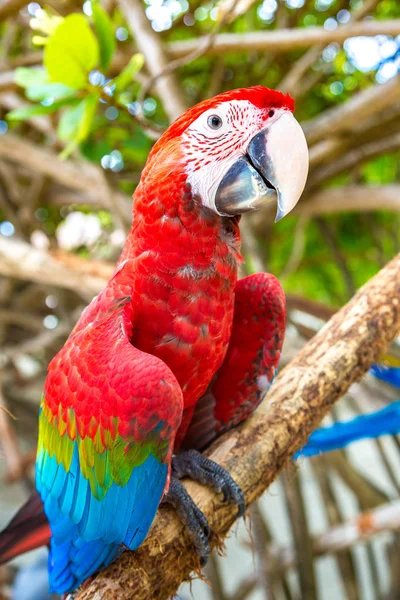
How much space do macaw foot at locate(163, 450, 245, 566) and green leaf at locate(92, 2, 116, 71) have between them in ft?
2.22

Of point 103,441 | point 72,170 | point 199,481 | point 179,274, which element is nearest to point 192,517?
point 199,481

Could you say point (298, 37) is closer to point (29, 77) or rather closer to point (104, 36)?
point (104, 36)

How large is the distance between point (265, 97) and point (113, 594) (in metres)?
0.59

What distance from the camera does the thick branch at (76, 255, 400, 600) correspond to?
2.04 feet

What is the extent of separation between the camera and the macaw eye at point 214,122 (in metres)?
0.60

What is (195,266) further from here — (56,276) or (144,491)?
(56,276)

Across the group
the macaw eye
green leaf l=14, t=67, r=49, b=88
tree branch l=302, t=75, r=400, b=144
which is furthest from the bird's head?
tree branch l=302, t=75, r=400, b=144

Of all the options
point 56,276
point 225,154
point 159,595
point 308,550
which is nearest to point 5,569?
point 308,550

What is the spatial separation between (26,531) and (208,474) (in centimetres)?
26

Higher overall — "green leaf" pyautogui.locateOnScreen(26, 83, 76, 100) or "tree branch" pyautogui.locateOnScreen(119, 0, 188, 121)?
"tree branch" pyautogui.locateOnScreen(119, 0, 188, 121)

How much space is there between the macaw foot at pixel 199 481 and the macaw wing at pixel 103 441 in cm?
10

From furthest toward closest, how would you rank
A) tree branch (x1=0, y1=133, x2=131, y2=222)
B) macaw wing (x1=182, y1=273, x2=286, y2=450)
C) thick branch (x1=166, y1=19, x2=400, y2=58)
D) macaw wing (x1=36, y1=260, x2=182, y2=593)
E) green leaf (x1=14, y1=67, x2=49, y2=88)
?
1. tree branch (x1=0, y1=133, x2=131, y2=222)
2. thick branch (x1=166, y1=19, x2=400, y2=58)
3. green leaf (x1=14, y1=67, x2=49, y2=88)
4. macaw wing (x1=182, y1=273, x2=286, y2=450)
5. macaw wing (x1=36, y1=260, x2=182, y2=593)

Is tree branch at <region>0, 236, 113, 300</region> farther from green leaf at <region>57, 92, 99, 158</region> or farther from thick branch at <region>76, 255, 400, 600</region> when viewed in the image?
thick branch at <region>76, 255, 400, 600</region>

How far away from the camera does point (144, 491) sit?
57 cm
